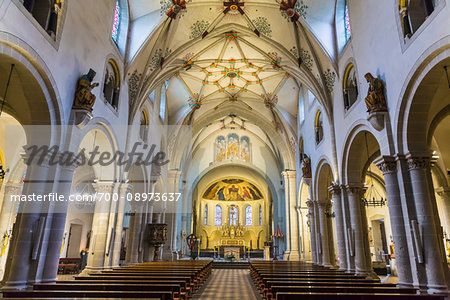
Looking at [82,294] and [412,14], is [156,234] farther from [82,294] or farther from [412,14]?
[412,14]

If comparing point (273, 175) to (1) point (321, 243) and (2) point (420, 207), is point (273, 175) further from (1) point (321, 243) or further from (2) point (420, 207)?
(2) point (420, 207)

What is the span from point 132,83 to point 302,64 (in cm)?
820

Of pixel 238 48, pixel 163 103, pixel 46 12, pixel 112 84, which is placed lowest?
pixel 46 12

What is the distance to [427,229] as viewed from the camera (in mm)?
7316

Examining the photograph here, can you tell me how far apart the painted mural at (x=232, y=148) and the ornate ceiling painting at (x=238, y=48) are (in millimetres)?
9765

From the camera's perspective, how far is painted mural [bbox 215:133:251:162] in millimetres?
29500

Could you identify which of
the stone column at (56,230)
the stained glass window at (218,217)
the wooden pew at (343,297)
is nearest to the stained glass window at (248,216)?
the stained glass window at (218,217)

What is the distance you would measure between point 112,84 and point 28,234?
21.5 ft

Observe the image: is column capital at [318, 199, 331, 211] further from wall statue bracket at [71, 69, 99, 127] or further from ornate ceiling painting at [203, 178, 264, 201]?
ornate ceiling painting at [203, 178, 264, 201]

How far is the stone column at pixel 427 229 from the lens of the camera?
7.02 meters

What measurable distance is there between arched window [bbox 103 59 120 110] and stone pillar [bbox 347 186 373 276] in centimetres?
990

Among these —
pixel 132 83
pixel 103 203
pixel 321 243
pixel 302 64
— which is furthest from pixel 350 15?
pixel 103 203

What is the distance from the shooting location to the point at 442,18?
6.51m

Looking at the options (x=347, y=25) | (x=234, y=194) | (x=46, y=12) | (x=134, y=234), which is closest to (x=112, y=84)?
(x=46, y=12)
